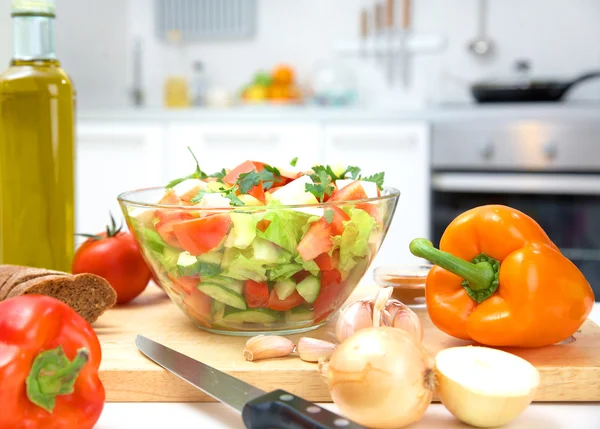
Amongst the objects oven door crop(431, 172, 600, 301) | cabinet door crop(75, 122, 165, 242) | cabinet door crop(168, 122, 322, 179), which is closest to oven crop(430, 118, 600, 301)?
oven door crop(431, 172, 600, 301)

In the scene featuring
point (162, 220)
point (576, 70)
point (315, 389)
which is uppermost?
point (576, 70)

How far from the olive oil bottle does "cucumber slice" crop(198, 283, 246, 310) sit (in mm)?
330

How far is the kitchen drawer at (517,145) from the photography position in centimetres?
286

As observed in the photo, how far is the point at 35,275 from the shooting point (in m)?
0.91

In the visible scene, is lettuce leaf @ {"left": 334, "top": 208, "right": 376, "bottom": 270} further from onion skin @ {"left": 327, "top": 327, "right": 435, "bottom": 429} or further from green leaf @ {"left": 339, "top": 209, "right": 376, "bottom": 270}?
onion skin @ {"left": 327, "top": 327, "right": 435, "bottom": 429}

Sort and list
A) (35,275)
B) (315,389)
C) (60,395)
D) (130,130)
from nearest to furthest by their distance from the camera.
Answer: (60,395), (315,389), (35,275), (130,130)

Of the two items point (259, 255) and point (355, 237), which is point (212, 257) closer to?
point (259, 255)

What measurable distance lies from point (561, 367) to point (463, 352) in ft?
0.46

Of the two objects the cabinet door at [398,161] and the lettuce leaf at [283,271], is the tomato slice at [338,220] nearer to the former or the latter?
the lettuce leaf at [283,271]

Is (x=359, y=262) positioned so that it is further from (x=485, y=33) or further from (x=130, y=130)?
(x=485, y=33)

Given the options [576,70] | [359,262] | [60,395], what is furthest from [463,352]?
[576,70]

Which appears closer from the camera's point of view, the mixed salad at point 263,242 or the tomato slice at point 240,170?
the mixed salad at point 263,242

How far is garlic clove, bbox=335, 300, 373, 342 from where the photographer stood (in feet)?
2.65

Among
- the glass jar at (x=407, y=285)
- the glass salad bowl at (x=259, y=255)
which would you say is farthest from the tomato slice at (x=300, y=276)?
the glass jar at (x=407, y=285)
